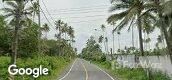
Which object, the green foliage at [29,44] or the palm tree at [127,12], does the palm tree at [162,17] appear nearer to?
the palm tree at [127,12]

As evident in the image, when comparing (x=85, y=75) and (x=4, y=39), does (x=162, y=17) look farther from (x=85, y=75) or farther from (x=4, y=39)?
(x=4, y=39)

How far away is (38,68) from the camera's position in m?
43.5

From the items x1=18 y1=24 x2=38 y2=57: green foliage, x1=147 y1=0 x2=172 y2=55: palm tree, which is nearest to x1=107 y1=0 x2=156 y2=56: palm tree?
x1=147 y1=0 x2=172 y2=55: palm tree

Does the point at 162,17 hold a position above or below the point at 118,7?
below

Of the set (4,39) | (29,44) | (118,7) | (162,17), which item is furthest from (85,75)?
(4,39)

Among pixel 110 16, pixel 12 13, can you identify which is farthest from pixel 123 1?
pixel 12 13

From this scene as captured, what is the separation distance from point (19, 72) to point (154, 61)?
543 inches

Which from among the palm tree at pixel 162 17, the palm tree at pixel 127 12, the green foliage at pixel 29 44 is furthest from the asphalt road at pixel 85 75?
A: the green foliage at pixel 29 44

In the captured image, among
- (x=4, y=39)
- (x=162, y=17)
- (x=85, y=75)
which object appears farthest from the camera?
(x=4, y=39)

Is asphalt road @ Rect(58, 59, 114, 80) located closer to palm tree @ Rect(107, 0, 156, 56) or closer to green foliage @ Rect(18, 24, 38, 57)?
palm tree @ Rect(107, 0, 156, 56)

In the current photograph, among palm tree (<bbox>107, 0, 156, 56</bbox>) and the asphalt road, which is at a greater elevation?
palm tree (<bbox>107, 0, 156, 56</bbox>)

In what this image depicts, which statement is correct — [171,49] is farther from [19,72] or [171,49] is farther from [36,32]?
[36,32]

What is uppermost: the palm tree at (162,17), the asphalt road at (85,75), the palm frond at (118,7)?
the palm frond at (118,7)

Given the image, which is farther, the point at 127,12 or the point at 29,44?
the point at 29,44
